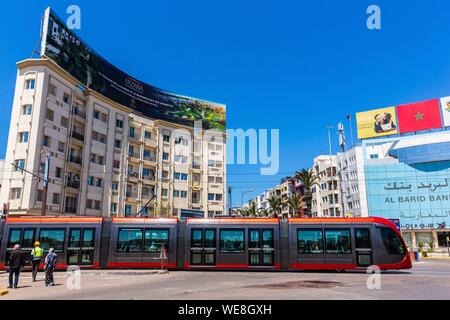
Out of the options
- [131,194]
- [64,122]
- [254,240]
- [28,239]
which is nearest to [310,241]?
[254,240]

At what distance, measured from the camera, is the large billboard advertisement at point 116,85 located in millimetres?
45656

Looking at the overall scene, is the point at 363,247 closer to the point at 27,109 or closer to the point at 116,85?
the point at 27,109

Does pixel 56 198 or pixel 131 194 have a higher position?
pixel 131 194

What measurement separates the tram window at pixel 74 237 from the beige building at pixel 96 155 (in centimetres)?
1982

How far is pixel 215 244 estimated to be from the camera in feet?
69.3


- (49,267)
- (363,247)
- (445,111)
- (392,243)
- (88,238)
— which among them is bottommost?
(49,267)

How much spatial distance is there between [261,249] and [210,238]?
10.0 ft

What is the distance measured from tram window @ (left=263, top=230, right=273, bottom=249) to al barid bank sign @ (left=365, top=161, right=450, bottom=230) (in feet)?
200

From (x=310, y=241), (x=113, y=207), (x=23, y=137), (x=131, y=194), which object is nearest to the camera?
(x=310, y=241)

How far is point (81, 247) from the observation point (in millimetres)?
20938

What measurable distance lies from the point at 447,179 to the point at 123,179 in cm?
6234

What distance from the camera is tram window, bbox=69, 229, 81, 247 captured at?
2092 cm

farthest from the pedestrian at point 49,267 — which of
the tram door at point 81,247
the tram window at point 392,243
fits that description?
the tram window at point 392,243
